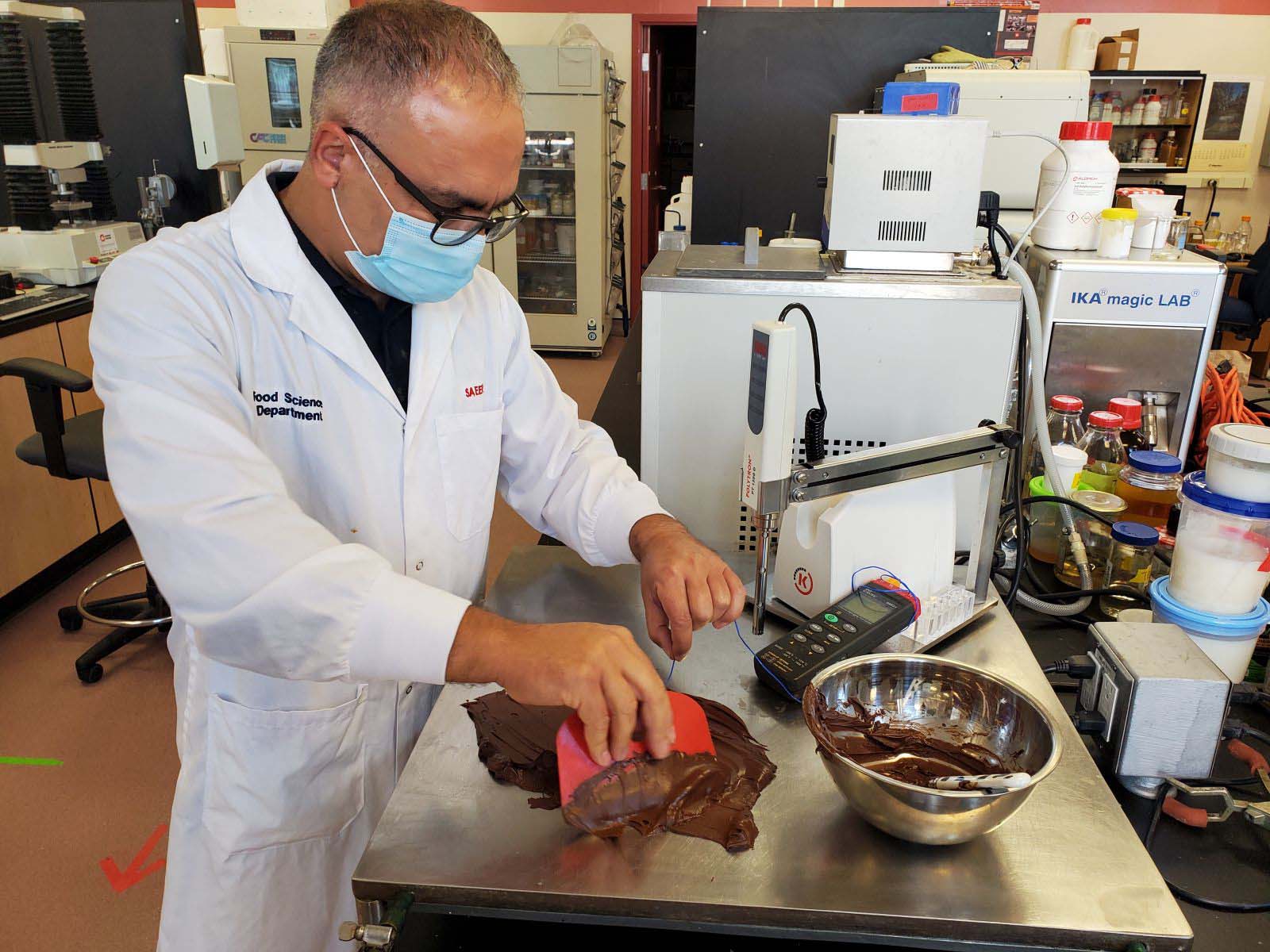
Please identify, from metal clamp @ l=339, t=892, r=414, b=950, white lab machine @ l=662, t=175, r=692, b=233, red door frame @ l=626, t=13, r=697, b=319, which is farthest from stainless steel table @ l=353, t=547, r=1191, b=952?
red door frame @ l=626, t=13, r=697, b=319

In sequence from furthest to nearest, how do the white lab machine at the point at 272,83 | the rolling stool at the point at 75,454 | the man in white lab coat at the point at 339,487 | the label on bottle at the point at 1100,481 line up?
the white lab machine at the point at 272,83 → the rolling stool at the point at 75,454 → the label on bottle at the point at 1100,481 → the man in white lab coat at the point at 339,487

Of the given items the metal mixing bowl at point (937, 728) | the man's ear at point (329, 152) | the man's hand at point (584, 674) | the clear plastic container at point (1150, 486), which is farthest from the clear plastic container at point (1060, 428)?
the man's ear at point (329, 152)

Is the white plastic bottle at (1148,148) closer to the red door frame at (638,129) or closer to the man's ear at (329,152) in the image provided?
the red door frame at (638,129)

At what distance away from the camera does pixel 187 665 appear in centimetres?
121

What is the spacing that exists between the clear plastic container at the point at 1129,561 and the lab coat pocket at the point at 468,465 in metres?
1.03

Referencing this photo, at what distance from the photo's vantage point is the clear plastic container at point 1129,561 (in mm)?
1476

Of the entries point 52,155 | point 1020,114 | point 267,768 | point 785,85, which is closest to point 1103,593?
point 267,768

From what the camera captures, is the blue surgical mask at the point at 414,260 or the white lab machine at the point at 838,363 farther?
the white lab machine at the point at 838,363

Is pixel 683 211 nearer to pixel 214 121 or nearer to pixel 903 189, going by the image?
pixel 214 121

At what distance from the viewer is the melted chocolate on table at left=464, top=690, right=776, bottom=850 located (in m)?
0.91

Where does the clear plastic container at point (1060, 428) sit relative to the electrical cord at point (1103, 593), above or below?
above

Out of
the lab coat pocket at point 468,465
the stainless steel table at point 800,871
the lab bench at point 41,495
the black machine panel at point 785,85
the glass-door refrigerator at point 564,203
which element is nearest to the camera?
the stainless steel table at point 800,871

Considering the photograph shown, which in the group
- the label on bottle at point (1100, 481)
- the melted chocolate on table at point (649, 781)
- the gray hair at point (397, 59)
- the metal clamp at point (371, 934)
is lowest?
the metal clamp at point (371, 934)

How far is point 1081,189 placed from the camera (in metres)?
1.93
